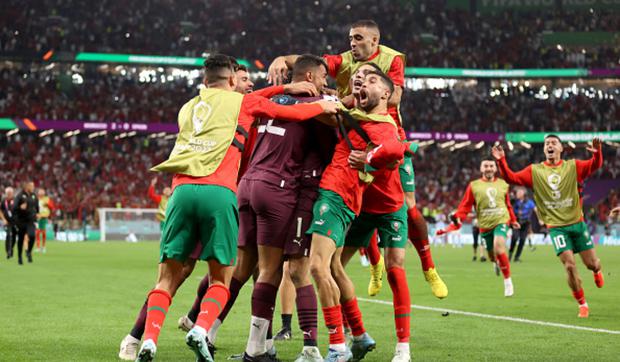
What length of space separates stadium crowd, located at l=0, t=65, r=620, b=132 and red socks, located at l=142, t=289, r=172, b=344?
52594mm

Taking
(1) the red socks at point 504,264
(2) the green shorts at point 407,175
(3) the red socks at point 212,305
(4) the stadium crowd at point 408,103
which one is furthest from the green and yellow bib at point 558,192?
(4) the stadium crowd at point 408,103

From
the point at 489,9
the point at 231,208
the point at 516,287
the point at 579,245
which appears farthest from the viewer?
the point at 489,9

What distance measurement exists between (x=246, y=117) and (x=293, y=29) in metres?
61.5

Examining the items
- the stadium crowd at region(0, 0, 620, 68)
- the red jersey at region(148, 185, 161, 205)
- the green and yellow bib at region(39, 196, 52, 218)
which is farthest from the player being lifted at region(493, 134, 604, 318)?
the stadium crowd at region(0, 0, 620, 68)

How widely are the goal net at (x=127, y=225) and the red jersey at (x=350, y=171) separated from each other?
39.9m

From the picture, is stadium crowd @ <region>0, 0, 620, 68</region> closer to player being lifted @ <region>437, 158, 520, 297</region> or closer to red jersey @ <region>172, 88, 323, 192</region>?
player being lifted @ <region>437, 158, 520, 297</region>

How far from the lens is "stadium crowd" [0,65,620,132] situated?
194 feet

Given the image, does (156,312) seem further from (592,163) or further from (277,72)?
(592,163)

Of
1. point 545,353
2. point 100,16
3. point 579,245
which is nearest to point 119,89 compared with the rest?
point 100,16

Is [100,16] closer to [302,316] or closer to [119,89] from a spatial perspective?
[119,89]

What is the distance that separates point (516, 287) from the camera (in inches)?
713

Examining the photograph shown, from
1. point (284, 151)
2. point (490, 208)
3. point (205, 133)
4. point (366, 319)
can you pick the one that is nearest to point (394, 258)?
point (284, 151)

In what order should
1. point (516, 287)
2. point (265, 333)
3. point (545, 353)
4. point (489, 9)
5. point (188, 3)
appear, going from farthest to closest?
point (489, 9) < point (188, 3) < point (516, 287) < point (545, 353) < point (265, 333)

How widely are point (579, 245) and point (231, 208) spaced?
735cm
